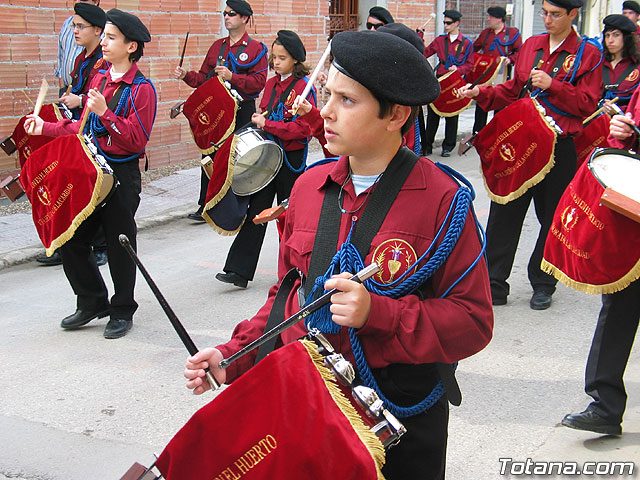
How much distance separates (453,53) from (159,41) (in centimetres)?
468

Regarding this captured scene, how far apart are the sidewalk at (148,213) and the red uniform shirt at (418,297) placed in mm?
5491

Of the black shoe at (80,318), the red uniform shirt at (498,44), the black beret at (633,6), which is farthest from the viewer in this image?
the red uniform shirt at (498,44)

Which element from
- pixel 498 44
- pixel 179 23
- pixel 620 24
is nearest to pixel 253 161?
pixel 620 24

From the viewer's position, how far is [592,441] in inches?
161

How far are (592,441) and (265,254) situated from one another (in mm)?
4194

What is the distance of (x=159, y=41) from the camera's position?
35.9 ft

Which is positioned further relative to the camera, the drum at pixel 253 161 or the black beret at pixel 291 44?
the black beret at pixel 291 44

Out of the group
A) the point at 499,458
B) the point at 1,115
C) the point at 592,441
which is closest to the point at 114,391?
the point at 499,458

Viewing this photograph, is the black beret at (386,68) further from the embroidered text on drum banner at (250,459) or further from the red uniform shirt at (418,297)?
the embroidered text on drum banner at (250,459)

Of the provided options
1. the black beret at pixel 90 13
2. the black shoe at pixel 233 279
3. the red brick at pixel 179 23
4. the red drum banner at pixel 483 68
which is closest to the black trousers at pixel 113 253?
the black shoe at pixel 233 279

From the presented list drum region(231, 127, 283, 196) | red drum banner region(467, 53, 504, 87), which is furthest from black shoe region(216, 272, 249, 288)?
red drum banner region(467, 53, 504, 87)

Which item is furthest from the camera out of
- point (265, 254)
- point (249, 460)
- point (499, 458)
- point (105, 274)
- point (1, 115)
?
point (1, 115)

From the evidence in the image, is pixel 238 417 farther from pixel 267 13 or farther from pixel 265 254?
pixel 267 13

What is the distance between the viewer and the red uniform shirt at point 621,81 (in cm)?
738
